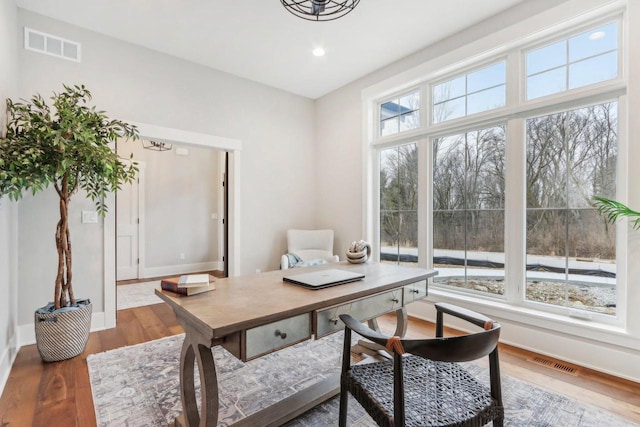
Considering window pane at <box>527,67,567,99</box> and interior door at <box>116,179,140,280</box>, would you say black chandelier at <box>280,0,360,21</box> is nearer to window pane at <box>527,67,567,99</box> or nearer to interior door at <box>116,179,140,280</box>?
window pane at <box>527,67,567,99</box>

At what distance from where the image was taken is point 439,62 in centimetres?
315

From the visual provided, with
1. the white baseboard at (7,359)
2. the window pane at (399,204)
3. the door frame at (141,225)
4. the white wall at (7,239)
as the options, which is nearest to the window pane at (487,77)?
the window pane at (399,204)

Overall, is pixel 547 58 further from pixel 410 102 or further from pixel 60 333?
pixel 60 333

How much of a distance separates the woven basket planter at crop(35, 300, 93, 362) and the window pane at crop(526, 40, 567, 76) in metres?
4.31

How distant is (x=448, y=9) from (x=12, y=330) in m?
4.53

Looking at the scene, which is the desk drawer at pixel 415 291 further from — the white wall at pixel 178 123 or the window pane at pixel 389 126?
the white wall at pixel 178 123

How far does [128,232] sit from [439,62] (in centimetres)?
531

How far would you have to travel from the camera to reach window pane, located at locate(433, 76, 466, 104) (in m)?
3.15

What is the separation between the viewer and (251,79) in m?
4.05

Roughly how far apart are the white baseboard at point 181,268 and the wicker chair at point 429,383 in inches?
198

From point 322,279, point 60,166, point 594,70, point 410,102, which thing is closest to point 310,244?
point 410,102

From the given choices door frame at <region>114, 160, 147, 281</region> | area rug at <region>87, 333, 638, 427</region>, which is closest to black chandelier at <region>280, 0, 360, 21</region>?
area rug at <region>87, 333, 638, 427</region>

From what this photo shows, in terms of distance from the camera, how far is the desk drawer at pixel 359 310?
1413 millimetres

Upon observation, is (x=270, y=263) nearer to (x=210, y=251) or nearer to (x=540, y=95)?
(x=210, y=251)
